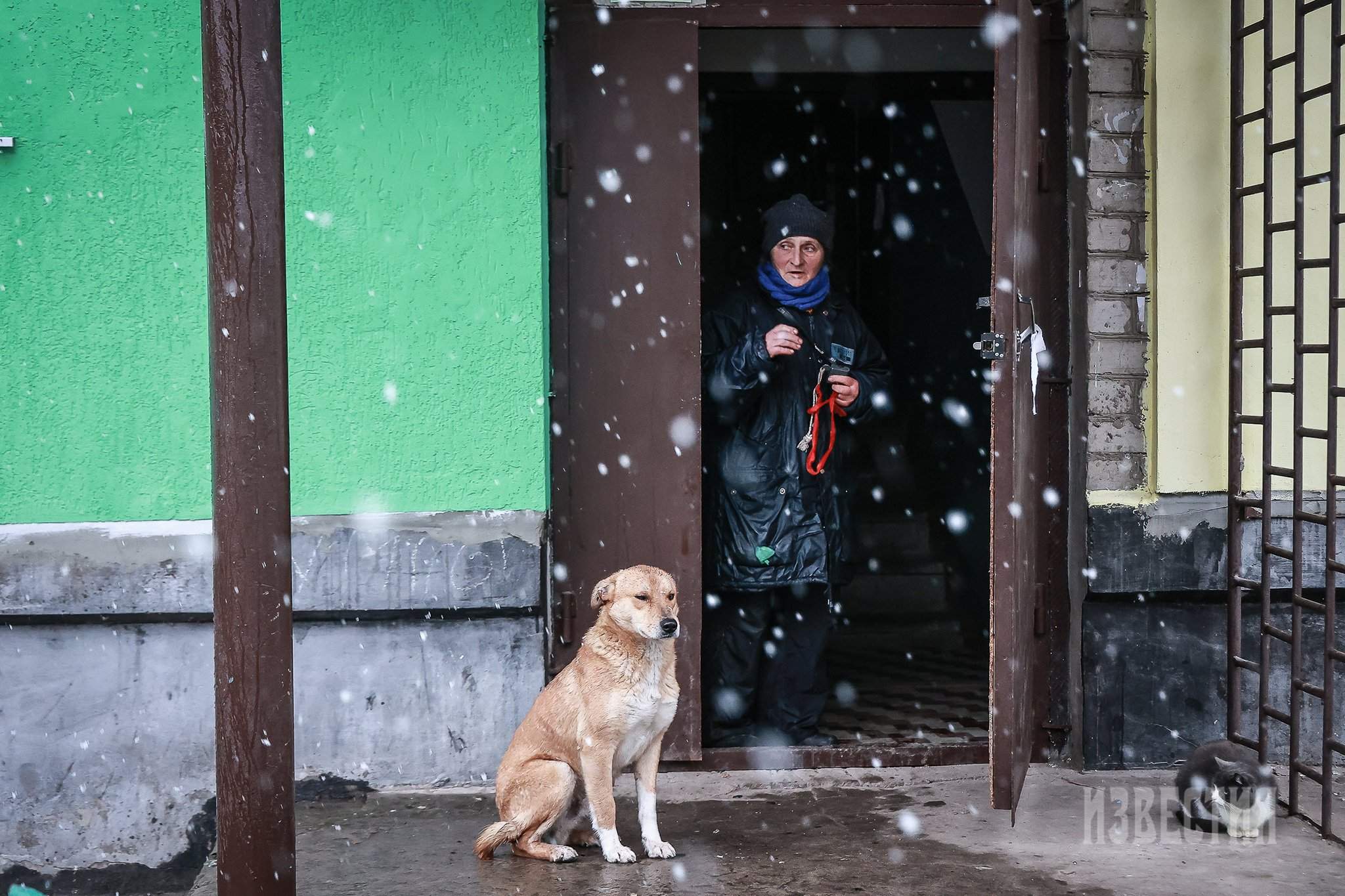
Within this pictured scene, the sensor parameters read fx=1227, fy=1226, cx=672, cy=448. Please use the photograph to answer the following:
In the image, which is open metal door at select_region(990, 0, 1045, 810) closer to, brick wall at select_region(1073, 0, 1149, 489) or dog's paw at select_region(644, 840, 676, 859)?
brick wall at select_region(1073, 0, 1149, 489)

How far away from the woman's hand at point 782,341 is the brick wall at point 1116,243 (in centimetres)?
117

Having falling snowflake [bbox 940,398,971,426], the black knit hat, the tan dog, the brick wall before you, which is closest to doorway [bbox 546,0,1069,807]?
the brick wall

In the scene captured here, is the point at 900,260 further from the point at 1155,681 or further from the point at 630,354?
the point at 1155,681

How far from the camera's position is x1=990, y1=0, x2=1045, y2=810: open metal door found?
410 centimetres

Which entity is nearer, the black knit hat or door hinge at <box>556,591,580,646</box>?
door hinge at <box>556,591,580,646</box>

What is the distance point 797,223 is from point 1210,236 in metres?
1.64

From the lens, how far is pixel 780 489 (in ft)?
17.3

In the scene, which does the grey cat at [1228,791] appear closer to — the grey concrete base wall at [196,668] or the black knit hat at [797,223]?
the grey concrete base wall at [196,668]

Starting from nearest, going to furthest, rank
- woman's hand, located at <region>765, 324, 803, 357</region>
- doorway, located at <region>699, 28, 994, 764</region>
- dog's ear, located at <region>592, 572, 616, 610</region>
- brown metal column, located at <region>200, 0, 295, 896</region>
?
brown metal column, located at <region>200, 0, 295, 896</region> < dog's ear, located at <region>592, 572, 616, 610</region> < woman's hand, located at <region>765, 324, 803, 357</region> < doorway, located at <region>699, 28, 994, 764</region>

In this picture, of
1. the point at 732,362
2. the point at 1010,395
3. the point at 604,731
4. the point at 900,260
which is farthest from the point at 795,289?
the point at 900,260

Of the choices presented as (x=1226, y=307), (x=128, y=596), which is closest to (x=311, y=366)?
(x=128, y=596)

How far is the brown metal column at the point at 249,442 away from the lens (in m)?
3.05

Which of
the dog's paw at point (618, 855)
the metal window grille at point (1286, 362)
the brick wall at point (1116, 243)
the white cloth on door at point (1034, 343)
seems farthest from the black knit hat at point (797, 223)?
the dog's paw at point (618, 855)

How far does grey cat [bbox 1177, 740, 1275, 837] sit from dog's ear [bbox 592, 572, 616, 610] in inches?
83.1
